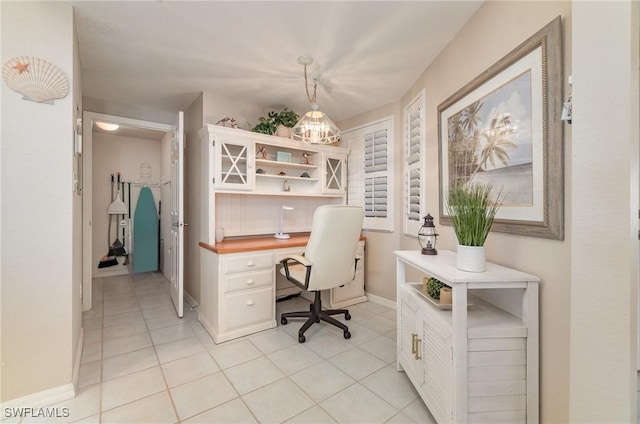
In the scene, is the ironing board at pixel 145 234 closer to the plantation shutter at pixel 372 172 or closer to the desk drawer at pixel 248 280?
the desk drawer at pixel 248 280

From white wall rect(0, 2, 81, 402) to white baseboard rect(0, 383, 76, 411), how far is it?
21 millimetres

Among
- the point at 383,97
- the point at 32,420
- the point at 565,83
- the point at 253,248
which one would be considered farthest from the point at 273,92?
the point at 32,420

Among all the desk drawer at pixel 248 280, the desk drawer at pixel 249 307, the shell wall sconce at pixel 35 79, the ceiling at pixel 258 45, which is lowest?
the desk drawer at pixel 249 307

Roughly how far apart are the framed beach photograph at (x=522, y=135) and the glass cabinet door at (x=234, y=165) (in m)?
1.91

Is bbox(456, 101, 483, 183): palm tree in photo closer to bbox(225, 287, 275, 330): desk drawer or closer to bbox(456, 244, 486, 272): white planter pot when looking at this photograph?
bbox(456, 244, 486, 272): white planter pot

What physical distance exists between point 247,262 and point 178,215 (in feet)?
3.33

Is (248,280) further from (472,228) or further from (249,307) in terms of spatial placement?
(472,228)

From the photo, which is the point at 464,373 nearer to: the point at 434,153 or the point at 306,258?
the point at 306,258

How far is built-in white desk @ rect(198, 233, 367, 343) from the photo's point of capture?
7.29 ft

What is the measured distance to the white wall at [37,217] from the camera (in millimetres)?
1399

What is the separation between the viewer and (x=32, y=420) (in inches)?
54.0

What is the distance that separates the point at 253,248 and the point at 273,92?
1654mm

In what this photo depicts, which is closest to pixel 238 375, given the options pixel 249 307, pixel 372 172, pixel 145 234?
pixel 249 307

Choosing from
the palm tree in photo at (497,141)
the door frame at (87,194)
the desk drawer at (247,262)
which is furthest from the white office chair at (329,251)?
the door frame at (87,194)
